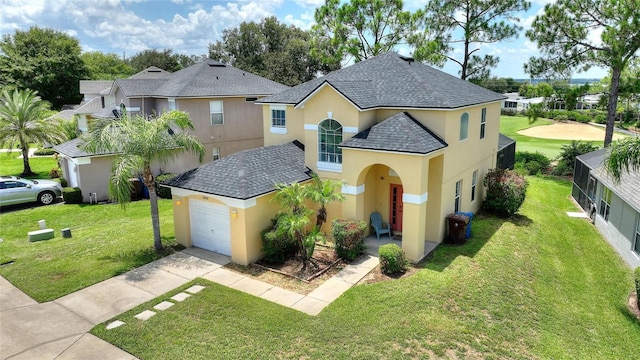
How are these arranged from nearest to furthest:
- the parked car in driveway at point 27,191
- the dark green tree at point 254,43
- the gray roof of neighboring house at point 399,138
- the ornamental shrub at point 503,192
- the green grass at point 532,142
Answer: the gray roof of neighboring house at point 399,138 < the ornamental shrub at point 503,192 < the parked car in driveway at point 27,191 < the green grass at point 532,142 < the dark green tree at point 254,43

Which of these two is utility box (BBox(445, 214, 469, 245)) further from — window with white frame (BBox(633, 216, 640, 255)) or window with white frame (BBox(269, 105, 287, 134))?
window with white frame (BBox(269, 105, 287, 134))

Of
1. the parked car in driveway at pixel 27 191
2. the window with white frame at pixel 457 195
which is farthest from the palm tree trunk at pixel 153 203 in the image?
the window with white frame at pixel 457 195

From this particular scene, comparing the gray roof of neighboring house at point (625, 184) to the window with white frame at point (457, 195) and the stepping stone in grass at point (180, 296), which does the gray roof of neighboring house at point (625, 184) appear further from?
the stepping stone in grass at point (180, 296)

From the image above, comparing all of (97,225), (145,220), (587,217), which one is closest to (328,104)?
(145,220)

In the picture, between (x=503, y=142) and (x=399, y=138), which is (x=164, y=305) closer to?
(x=399, y=138)

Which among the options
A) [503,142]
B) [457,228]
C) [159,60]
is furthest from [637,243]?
[159,60]

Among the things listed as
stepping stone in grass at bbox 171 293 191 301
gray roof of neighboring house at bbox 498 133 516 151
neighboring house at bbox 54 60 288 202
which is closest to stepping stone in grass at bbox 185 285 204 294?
stepping stone in grass at bbox 171 293 191 301

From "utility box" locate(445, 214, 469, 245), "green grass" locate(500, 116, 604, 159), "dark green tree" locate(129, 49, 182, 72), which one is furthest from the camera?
"dark green tree" locate(129, 49, 182, 72)
